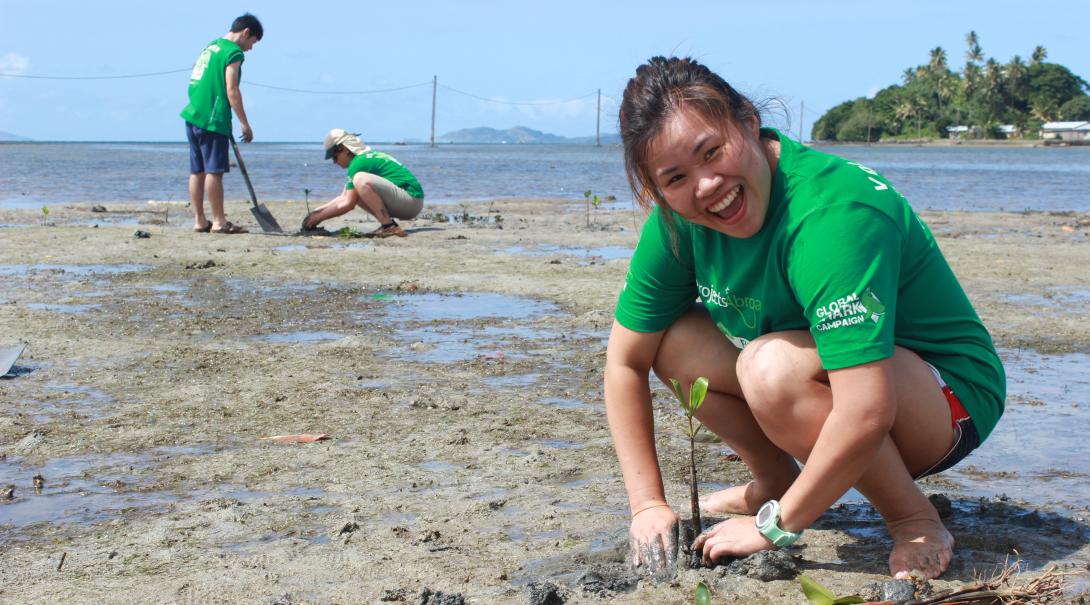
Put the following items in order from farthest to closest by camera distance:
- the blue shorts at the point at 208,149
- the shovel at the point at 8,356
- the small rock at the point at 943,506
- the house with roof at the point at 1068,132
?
1. the house with roof at the point at 1068,132
2. the blue shorts at the point at 208,149
3. the shovel at the point at 8,356
4. the small rock at the point at 943,506

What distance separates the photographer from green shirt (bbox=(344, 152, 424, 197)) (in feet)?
33.4

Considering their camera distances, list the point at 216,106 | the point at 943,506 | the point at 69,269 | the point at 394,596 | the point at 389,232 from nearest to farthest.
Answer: the point at 394,596
the point at 943,506
the point at 69,269
the point at 216,106
the point at 389,232

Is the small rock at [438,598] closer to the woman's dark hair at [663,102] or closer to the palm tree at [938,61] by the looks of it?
the woman's dark hair at [663,102]

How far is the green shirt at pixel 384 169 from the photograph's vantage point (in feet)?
33.4

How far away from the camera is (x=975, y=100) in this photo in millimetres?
98875

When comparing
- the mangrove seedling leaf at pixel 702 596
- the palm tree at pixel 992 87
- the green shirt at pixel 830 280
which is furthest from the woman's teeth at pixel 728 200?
the palm tree at pixel 992 87

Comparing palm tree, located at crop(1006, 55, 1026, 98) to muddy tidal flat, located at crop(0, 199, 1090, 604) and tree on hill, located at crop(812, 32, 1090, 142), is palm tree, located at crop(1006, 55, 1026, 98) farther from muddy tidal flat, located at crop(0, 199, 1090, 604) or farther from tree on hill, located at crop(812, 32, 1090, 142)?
muddy tidal flat, located at crop(0, 199, 1090, 604)

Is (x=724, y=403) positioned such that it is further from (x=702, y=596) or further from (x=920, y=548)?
(x=702, y=596)

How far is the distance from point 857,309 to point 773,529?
53 centimetres

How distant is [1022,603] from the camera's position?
2.04 metres

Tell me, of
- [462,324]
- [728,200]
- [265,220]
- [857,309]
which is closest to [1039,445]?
[857,309]

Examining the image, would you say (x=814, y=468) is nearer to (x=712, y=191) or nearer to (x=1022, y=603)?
(x=1022, y=603)

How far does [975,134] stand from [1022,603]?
102 metres

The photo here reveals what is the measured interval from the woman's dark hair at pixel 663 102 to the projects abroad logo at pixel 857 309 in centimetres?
44
